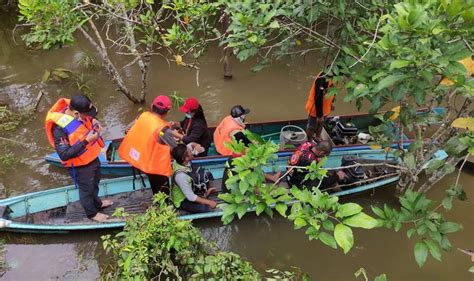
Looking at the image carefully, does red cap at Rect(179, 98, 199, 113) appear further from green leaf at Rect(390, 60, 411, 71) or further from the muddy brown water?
green leaf at Rect(390, 60, 411, 71)

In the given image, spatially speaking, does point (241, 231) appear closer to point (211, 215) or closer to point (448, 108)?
point (211, 215)

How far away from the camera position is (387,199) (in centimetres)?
643

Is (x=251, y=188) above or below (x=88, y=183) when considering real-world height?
above

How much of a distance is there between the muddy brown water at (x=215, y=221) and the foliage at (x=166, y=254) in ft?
4.81

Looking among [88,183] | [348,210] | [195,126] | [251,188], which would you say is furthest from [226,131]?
[348,210]

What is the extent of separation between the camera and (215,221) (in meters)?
5.95

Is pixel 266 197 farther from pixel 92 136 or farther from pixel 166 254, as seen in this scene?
pixel 92 136

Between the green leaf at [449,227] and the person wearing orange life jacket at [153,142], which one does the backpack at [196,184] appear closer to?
the person wearing orange life jacket at [153,142]

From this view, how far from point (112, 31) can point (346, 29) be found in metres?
9.49

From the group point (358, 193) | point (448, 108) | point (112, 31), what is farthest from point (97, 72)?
point (448, 108)

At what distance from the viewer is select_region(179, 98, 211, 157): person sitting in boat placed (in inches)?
238

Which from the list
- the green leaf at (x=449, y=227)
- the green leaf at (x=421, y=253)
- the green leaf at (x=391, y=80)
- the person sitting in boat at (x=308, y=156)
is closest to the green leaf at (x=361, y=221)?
the green leaf at (x=421, y=253)

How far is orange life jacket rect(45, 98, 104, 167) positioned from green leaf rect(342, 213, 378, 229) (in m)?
3.44

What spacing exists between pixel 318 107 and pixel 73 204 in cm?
393
